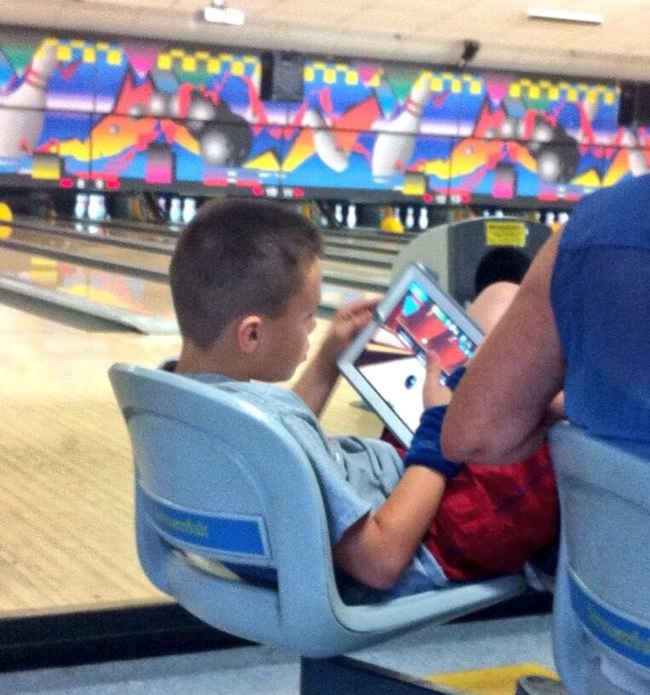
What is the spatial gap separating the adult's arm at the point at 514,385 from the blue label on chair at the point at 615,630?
146 mm

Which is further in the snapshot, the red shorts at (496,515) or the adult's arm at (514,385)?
the red shorts at (496,515)

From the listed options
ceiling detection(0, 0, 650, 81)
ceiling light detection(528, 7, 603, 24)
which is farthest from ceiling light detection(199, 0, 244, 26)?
ceiling light detection(528, 7, 603, 24)

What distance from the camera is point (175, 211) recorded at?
11.0m

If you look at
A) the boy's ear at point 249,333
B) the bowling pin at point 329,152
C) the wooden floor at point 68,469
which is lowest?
the wooden floor at point 68,469

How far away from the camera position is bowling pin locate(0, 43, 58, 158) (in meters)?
9.88

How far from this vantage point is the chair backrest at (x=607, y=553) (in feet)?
3.26

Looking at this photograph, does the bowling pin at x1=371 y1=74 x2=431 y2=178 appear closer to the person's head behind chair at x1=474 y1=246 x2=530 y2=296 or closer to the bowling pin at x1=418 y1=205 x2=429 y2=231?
the bowling pin at x1=418 y1=205 x2=429 y2=231

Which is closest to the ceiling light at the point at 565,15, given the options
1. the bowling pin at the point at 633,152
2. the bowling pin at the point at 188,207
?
the bowling pin at the point at 633,152

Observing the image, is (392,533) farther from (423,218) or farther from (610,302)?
(423,218)

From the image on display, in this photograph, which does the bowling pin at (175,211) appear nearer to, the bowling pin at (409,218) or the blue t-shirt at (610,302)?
the bowling pin at (409,218)

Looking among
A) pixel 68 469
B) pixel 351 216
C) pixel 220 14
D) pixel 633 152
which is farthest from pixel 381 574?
pixel 633 152

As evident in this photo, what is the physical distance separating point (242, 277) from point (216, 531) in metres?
0.29

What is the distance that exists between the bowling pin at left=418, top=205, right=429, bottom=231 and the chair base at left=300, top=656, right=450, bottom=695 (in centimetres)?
1031

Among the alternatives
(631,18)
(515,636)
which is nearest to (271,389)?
(515,636)
